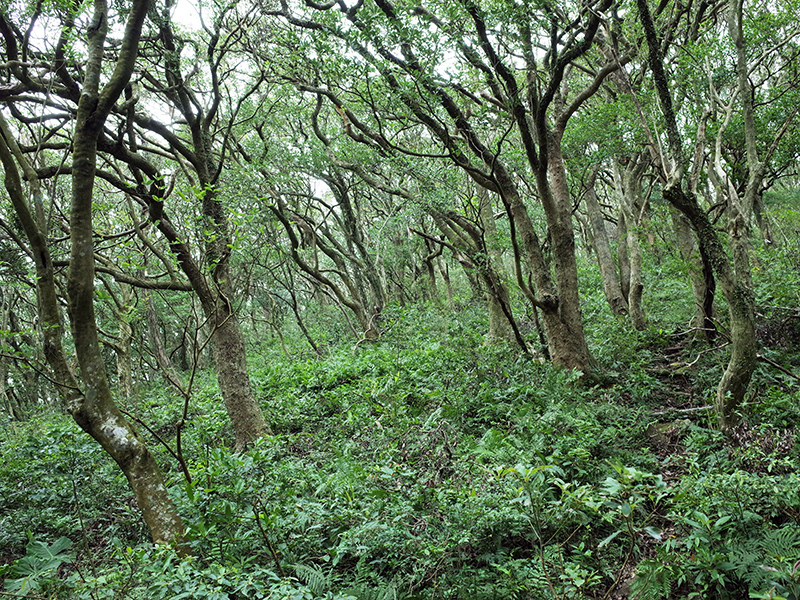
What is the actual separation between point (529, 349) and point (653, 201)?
1414 centimetres

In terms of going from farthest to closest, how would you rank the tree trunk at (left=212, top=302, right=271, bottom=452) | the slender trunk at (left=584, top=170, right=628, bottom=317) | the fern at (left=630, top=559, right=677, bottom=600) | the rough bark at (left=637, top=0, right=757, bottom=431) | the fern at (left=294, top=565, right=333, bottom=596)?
the slender trunk at (left=584, top=170, right=628, bottom=317), the tree trunk at (left=212, top=302, right=271, bottom=452), the rough bark at (left=637, top=0, right=757, bottom=431), the fern at (left=294, top=565, right=333, bottom=596), the fern at (left=630, top=559, right=677, bottom=600)

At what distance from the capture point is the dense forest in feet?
11.3

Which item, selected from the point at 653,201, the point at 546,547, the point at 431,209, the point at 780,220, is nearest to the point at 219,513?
the point at 546,547

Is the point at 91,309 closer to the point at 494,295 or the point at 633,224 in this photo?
the point at 494,295

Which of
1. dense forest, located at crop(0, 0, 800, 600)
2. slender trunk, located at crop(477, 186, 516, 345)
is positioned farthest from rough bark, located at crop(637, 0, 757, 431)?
slender trunk, located at crop(477, 186, 516, 345)

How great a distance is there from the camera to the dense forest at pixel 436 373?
3430 millimetres

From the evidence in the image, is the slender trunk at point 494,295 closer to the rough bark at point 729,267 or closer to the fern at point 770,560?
the rough bark at point 729,267

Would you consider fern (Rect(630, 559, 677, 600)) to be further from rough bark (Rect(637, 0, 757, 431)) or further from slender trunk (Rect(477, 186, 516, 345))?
slender trunk (Rect(477, 186, 516, 345))

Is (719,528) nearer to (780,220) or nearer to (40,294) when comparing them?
(40,294)

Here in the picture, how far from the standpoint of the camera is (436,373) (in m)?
8.04

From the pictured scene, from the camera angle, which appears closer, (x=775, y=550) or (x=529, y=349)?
(x=775, y=550)

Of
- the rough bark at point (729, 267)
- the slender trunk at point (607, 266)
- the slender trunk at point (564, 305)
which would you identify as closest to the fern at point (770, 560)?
the rough bark at point (729, 267)

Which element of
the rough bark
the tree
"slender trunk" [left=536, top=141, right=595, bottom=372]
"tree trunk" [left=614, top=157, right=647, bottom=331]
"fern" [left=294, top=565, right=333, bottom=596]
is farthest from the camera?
"tree trunk" [left=614, top=157, right=647, bottom=331]

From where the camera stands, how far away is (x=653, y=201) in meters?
19.0
